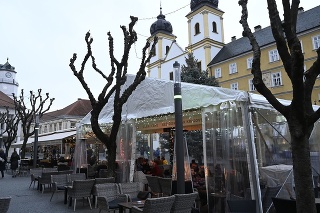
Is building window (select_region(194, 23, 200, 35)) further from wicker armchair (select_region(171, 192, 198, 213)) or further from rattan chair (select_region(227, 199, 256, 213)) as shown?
wicker armchair (select_region(171, 192, 198, 213))

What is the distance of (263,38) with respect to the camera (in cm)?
3553

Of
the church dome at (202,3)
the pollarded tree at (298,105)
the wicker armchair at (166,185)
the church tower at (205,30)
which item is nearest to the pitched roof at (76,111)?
the church tower at (205,30)

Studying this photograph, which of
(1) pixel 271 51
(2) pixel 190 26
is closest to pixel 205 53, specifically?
(2) pixel 190 26

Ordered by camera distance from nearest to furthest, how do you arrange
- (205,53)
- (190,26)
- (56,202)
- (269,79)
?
1. (56,202)
2. (269,79)
3. (205,53)
4. (190,26)

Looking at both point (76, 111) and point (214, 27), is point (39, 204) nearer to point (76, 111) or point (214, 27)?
point (214, 27)

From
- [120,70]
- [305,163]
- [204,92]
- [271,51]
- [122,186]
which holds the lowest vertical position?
[122,186]

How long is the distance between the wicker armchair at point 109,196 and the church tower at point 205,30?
3473cm

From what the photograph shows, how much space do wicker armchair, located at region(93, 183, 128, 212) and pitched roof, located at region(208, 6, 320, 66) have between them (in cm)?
3006

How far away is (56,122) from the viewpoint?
182 ft

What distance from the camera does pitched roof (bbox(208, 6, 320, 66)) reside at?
100ft

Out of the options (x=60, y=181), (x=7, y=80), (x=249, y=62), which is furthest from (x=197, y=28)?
(x=7, y=80)

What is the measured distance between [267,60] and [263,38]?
422cm

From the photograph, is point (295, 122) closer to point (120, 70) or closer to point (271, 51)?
point (120, 70)

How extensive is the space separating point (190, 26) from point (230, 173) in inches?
1542
